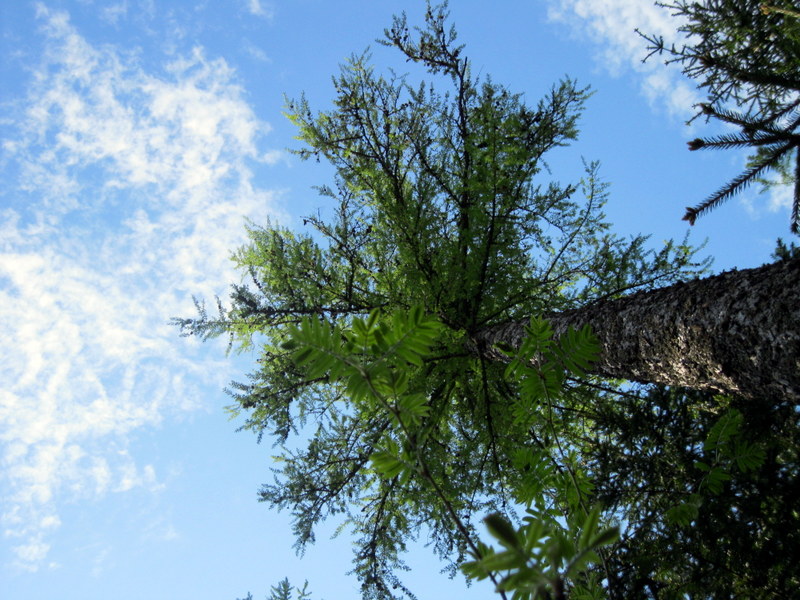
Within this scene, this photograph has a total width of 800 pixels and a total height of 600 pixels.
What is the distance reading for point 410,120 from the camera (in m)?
5.30

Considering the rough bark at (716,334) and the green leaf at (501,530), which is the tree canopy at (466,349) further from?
the green leaf at (501,530)

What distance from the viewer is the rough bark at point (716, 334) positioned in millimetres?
1761

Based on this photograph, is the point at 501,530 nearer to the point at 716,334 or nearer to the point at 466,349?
the point at 716,334

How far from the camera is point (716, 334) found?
2.02 metres

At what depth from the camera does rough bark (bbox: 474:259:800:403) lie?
1761mm

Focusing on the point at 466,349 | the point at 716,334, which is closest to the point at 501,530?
the point at 716,334

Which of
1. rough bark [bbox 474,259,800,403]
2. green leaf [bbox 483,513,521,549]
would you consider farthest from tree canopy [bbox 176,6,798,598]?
green leaf [bbox 483,513,521,549]

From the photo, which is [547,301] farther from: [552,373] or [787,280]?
[552,373]

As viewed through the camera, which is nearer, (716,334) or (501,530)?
(501,530)

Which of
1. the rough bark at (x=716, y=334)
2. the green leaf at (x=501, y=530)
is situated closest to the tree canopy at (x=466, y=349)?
the rough bark at (x=716, y=334)

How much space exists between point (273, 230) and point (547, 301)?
3.02m

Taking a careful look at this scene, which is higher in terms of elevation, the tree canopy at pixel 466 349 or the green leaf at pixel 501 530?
the tree canopy at pixel 466 349

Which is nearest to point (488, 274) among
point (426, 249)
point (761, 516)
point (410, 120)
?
point (426, 249)

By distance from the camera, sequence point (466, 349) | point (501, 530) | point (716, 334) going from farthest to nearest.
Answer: point (466, 349)
point (716, 334)
point (501, 530)
